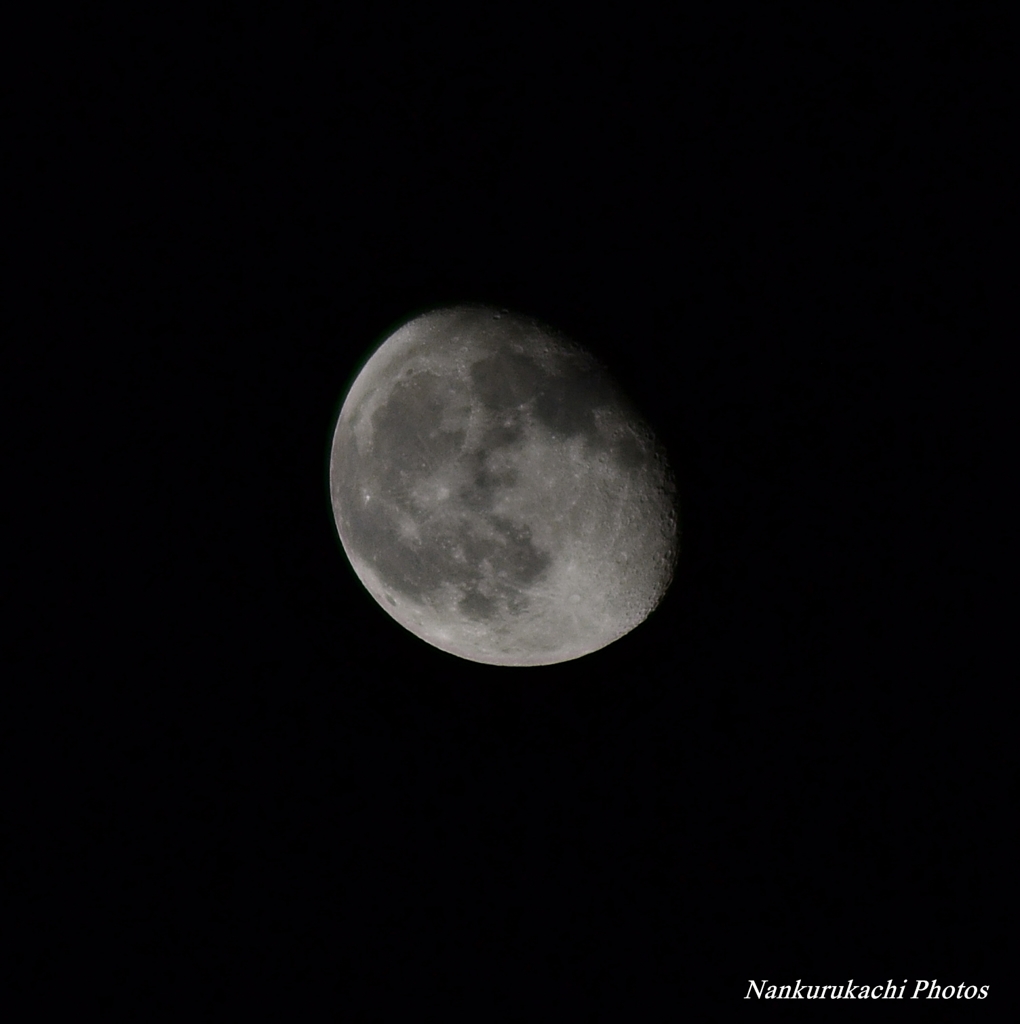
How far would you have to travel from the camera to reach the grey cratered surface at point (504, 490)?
282 cm

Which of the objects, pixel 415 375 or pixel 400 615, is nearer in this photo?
pixel 415 375

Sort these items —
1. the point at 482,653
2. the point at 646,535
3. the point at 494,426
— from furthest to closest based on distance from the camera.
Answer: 1. the point at 482,653
2. the point at 646,535
3. the point at 494,426

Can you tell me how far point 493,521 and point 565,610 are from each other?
49 centimetres

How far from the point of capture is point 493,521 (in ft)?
9.26

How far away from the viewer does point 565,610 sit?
2.98 meters

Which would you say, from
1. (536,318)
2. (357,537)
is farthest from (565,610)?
(536,318)

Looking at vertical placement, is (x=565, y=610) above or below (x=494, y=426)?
below

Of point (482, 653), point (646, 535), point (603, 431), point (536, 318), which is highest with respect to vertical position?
point (536, 318)

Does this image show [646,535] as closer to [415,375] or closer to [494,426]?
[494,426]

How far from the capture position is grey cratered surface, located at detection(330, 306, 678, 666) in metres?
2.82

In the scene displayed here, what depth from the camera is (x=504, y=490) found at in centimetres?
279

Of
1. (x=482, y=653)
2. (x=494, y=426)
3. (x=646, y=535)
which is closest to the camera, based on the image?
(x=494, y=426)

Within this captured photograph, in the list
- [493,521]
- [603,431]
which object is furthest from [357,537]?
[603,431]

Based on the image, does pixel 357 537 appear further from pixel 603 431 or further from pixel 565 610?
pixel 603 431
